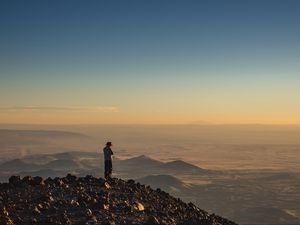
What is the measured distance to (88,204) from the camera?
18.6 m

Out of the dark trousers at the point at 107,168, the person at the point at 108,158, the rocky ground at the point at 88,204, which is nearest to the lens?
the rocky ground at the point at 88,204

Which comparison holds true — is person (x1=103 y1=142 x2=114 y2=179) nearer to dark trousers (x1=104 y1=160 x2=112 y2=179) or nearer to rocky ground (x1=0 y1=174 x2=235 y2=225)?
dark trousers (x1=104 y1=160 x2=112 y2=179)

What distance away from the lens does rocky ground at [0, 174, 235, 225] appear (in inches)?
664

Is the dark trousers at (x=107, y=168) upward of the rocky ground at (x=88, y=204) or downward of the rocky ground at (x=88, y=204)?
upward

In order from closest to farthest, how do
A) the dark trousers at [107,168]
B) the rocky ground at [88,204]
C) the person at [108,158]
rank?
the rocky ground at [88,204] → the person at [108,158] → the dark trousers at [107,168]

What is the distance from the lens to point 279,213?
197 m

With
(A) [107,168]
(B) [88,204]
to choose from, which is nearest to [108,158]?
(A) [107,168]

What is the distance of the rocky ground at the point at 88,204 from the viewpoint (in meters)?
16.9

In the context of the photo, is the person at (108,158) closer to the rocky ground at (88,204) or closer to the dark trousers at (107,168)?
the dark trousers at (107,168)

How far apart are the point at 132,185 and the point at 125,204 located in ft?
17.7

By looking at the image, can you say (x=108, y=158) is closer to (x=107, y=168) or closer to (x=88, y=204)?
(x=107, y=168)

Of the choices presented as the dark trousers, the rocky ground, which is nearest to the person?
the dark trousers

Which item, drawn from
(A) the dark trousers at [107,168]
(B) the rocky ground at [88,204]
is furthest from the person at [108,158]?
(B) the rocky ground at [88,204]

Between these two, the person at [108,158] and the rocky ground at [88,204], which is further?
the person at [108,158]
